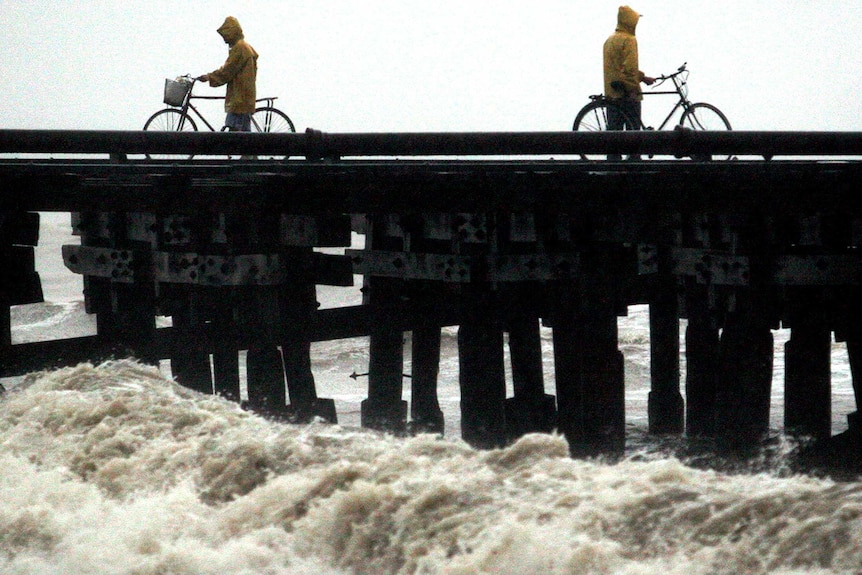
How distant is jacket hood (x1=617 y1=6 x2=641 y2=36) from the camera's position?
16.2 metres

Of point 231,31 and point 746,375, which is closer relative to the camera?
point 746,375

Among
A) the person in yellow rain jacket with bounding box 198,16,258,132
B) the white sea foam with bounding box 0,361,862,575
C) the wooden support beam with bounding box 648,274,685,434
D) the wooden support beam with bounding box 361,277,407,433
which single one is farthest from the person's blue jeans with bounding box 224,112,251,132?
the white sea foam with bounding box 0,361,862,575

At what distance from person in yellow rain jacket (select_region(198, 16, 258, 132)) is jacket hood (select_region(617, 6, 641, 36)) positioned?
4.12m

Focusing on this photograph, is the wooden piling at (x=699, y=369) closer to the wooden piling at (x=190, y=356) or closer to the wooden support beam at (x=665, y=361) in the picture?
the wooden support beam at (x=665, y=361)

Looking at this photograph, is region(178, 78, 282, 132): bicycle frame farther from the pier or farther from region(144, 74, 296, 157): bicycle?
the pier

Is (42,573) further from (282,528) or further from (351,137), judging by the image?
(351,137)

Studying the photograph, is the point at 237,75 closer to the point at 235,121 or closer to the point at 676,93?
the point at 235,121

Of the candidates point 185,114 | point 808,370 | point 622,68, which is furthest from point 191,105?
point 808,370

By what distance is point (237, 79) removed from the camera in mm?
16203

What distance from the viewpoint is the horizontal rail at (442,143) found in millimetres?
8805

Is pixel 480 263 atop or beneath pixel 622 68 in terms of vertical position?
beneath

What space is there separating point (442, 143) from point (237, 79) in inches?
289

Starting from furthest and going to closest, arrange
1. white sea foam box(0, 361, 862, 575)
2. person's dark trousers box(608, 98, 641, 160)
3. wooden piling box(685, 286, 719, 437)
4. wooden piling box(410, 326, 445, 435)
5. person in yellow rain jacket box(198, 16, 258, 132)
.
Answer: person in yellow rain jacket box(198, 16, 258, 132) < person's dark trousers box(608, 98, 641, 160) < wooden piling box(410, 326, 445, 435) < wooden piling box(685, 286, 719, 437) < white sea foam box(0, 361, 862, 575)

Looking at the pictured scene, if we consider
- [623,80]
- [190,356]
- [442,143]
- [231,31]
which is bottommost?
[190,356]
